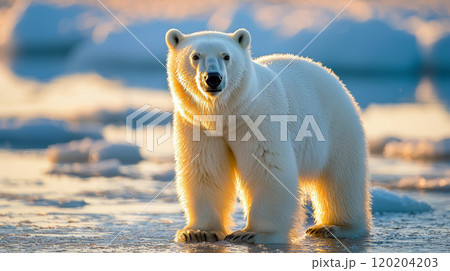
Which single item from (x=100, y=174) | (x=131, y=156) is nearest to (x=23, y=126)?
(x=131, y=156)

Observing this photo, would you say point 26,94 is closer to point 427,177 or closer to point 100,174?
point 100,174

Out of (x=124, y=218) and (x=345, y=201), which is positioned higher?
(x=345, y=201)

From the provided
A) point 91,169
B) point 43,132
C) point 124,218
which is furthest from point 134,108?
point 124,218

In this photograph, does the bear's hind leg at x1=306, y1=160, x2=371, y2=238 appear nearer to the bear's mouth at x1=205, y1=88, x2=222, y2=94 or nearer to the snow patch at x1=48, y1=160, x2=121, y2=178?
the bear's mouth at x1=205, y1=88, x2=222, y2=94

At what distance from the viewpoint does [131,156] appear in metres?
9.54

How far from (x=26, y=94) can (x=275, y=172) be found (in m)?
11.1

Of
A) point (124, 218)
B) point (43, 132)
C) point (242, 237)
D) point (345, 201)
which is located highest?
point (43, 132)

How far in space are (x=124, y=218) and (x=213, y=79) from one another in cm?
193

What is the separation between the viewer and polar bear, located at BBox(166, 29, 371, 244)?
4.88m

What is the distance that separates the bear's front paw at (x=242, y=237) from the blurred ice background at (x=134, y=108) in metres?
0.14

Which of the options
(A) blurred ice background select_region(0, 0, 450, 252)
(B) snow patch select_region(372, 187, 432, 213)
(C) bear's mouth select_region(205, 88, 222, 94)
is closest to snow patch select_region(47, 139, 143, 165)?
(A) blurred ice background select_region(0, 0, 450, 252)

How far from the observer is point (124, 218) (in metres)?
5.95

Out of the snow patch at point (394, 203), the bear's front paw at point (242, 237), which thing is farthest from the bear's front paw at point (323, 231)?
the snow patch at point (394, 203)

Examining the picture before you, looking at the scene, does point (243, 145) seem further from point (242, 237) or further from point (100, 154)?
point (100, 154)
